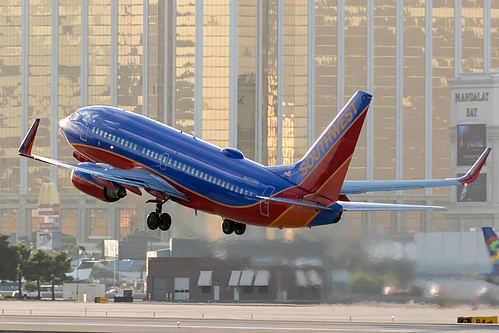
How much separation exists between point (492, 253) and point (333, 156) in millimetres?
96158

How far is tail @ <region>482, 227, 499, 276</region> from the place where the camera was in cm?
14900

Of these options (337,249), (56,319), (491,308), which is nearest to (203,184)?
(337,249)

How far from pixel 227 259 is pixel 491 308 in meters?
38.2

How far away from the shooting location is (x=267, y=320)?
594 feet

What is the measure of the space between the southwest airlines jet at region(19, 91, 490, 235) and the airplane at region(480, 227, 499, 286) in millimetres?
84929

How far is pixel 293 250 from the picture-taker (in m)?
147

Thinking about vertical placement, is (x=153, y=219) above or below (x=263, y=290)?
above

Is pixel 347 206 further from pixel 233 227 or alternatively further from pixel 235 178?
pixel 233 227

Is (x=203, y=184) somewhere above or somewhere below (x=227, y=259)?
above

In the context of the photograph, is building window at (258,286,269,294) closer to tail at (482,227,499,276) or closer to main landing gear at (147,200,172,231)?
tail at (482,227,499,276)

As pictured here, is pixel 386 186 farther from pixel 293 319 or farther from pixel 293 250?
pixel 293 319

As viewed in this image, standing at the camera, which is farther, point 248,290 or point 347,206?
point 248,290

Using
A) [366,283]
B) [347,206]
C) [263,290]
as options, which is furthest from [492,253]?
[347,206]

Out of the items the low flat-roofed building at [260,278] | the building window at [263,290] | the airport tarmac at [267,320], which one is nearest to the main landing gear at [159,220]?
the low flat-roofed building at [260,278]
